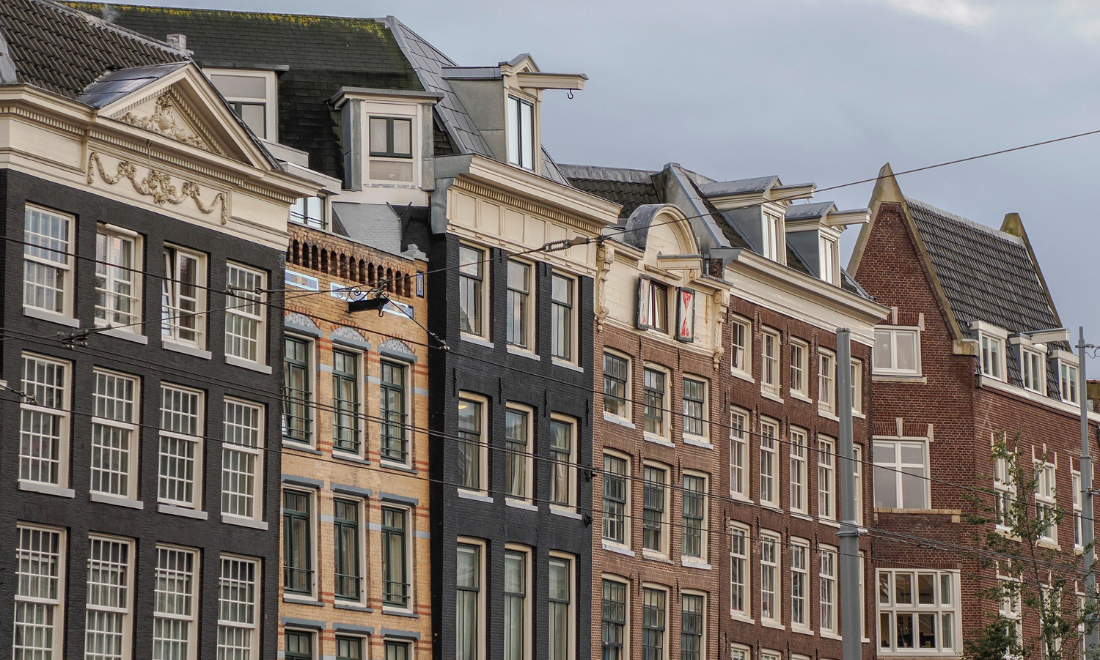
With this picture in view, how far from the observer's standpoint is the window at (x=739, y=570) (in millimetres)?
52562

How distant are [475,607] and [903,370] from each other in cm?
1988

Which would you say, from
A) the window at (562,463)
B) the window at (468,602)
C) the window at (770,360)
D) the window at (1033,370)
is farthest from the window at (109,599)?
the window at (1033,370)

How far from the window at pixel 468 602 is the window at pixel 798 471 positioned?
1275 centimetres

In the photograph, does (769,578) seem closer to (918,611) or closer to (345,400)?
(918,611)

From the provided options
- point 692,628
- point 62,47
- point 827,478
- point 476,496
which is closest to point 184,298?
point 62,47

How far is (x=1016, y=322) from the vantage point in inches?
2603

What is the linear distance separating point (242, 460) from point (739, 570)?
16937 millimetres

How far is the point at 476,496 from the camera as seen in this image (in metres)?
44.2

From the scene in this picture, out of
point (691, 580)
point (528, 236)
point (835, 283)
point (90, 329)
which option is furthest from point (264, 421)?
point (835, 283)

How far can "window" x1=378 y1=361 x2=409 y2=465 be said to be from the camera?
4266cm

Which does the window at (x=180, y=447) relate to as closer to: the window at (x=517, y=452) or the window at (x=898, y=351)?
the window at (x=517, y=452)

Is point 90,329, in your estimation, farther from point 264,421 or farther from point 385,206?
point 385,206

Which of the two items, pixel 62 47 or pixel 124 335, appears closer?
pixel 124 335

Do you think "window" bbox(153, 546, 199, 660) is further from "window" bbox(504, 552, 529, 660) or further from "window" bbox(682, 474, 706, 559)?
"window" bbox(682, 474, 706, 559)
